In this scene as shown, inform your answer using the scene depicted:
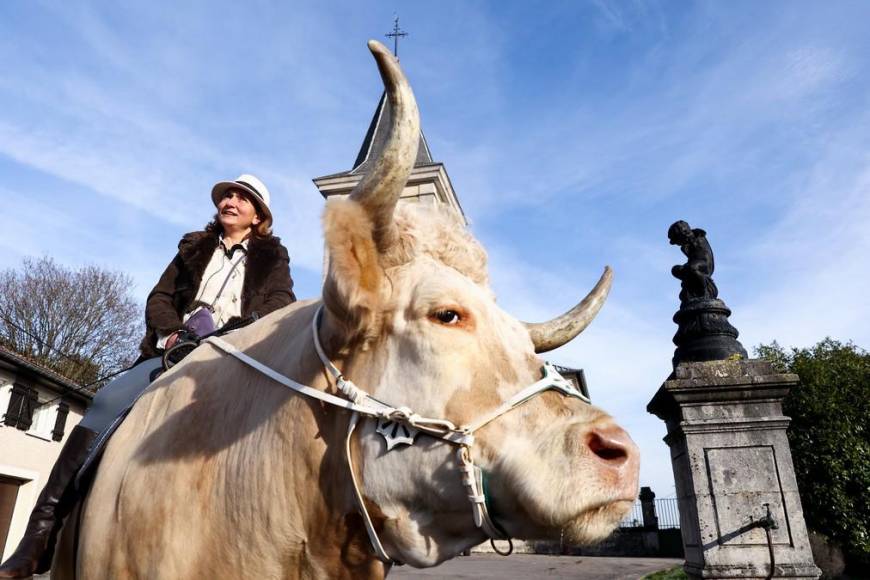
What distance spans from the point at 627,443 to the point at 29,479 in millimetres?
22322

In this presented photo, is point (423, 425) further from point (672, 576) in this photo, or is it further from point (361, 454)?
point (672, 576)

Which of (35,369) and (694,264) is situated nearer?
(694,264)

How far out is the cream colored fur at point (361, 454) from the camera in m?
1.74

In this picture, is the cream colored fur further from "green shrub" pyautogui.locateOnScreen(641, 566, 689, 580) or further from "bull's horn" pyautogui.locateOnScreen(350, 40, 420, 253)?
"green shrub" pyautogui.locateOnScreen(641, 566, 689, 580)

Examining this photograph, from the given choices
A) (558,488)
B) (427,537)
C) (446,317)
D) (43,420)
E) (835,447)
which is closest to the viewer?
(558,488)

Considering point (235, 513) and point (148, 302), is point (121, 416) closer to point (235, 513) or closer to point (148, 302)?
point (148, 302)

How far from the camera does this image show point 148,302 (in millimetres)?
3273

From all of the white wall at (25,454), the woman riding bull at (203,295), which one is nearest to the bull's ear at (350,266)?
the woman riding bull at (203,295)

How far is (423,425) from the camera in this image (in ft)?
6.02

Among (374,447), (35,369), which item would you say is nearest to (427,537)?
(374,447)


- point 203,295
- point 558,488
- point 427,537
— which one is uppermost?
point 203,295

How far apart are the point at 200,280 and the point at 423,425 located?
2.06m

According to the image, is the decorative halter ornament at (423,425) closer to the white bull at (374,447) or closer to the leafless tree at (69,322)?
the white bull at (374,447)

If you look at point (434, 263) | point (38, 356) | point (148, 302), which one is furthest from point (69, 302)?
point (434, 263)
